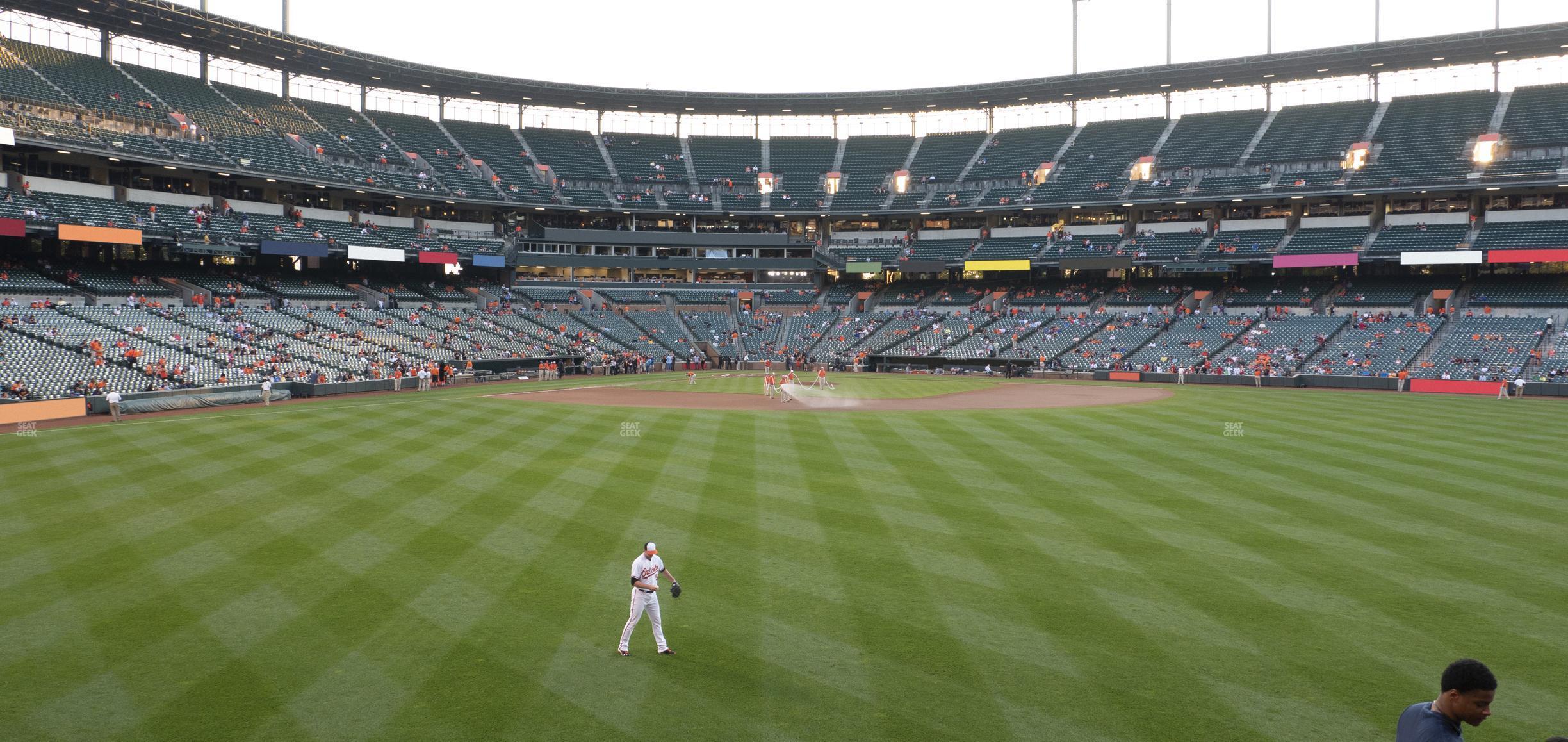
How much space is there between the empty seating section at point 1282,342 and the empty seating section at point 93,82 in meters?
77.5

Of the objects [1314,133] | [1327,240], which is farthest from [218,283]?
[1314,133]

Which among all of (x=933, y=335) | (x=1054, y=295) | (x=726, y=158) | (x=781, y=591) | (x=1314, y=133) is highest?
(x=726, y=158)

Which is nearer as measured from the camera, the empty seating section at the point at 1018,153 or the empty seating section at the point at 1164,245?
the empty seating section at the point at 1164,245

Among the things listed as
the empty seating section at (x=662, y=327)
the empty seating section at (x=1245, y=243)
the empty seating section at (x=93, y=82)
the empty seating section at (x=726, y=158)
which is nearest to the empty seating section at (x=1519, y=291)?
the empty seating section at (x=1245, y=243)

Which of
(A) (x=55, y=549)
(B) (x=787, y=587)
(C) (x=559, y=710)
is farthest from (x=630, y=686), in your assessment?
(A) (x=55, y=549)

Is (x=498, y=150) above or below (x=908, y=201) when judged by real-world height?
above

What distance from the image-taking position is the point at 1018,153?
84000 mm

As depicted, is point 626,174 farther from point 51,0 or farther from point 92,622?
point 92,622

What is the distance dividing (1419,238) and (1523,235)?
18.9 feet

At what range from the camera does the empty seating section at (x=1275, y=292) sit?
6588 centimetres

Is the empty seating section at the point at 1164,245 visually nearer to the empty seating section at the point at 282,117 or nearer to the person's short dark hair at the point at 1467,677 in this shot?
the empty seating section at the point at 282,117

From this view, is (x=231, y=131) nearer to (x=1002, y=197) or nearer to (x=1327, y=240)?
(x=1002, y=197)

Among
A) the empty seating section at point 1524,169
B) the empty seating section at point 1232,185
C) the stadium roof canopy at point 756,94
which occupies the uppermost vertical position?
the stadium roof canopy at point 756,94

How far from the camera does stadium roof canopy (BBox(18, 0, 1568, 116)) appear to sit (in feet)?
198
